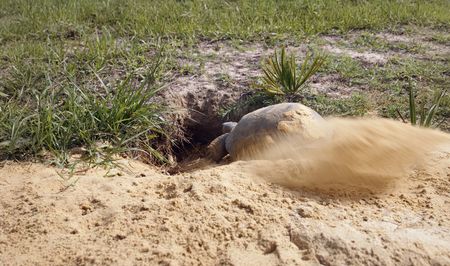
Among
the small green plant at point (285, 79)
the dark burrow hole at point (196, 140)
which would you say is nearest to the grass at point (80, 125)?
the dark burrow hole at point (196, 140)

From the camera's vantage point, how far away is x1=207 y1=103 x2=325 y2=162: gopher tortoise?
3.45m

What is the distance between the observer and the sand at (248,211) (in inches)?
95.0

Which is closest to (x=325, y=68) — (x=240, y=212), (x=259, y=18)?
(x=259, y=18)

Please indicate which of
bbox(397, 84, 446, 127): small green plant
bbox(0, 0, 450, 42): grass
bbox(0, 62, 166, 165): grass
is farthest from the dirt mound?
bbox(0, 0, 450, 42): grass

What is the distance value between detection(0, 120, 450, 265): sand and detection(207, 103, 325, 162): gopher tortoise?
185mm

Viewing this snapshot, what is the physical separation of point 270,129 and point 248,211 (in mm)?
883

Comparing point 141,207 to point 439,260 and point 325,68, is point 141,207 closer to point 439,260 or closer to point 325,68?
point 439,260

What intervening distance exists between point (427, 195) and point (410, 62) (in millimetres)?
2372

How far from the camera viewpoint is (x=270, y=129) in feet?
11.4

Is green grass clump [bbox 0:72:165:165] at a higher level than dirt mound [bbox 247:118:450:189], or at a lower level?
lower

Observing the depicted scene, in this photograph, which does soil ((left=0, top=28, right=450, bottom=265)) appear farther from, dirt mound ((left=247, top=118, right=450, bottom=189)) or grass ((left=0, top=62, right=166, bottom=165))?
grass ((left=0, top=62, right=166, bottom=165))

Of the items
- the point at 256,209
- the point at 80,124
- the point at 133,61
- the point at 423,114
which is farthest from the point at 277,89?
the point at 256,209

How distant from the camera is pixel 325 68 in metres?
4.77

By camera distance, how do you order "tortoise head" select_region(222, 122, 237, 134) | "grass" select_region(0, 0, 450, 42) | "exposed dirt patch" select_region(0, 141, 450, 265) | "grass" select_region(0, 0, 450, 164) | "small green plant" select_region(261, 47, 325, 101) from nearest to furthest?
"exposed dirt patch" select_region(0, 141, 450, 265) → "grass" select_region(0, 0, 450, 164) → "tortoise head" select_region(222, 122, 237, 134) → "small green plant" select_region(261, 47, 325, 101) → "grass" select_region(0, 0, 450, 42)
